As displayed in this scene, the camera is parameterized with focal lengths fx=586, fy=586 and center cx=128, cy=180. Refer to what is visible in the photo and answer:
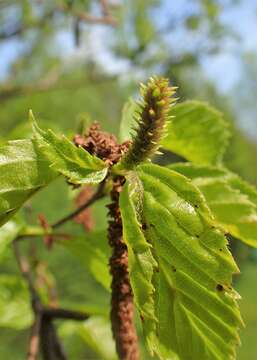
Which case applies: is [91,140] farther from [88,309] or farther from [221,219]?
[88,309]

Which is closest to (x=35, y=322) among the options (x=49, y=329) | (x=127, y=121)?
(x=49, y=329)

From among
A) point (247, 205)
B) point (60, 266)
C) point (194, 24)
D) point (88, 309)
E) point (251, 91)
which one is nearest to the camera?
point (247, 205)

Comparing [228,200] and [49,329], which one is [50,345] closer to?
[49,329]

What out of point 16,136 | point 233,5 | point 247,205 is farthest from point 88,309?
point 233,5

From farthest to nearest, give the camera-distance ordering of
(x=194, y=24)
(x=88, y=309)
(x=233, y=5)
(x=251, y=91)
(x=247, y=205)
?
1. (x=251, y=91)
2. (x=233, y=5)
3. (x=194, y=24)
4. (x=88, y=309)
5. (x=247, y=205)

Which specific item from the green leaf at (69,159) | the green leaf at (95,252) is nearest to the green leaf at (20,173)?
the green leaf at (69,159)

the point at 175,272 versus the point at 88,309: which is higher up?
the point at 175,272

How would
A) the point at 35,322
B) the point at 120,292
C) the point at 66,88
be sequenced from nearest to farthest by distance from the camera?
the point at 120,292 → the point at 35,322 → the point at 66,88
